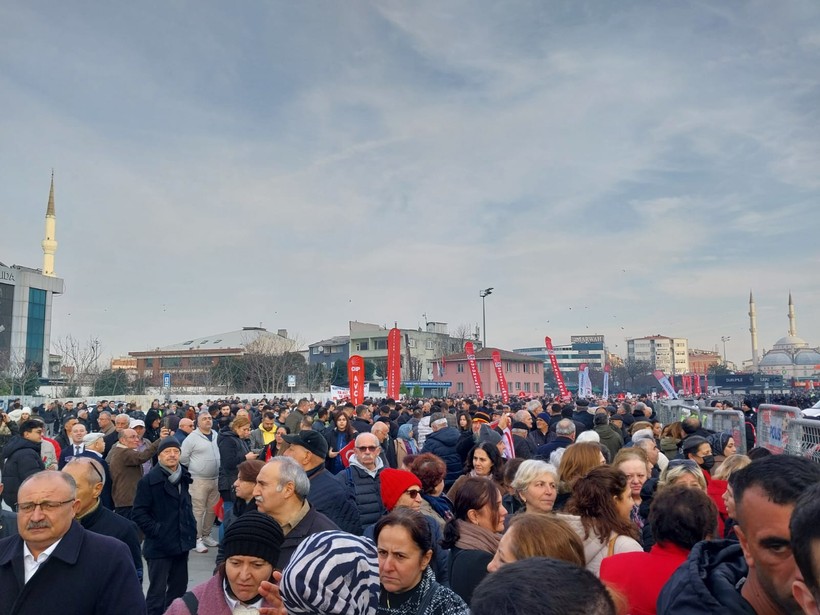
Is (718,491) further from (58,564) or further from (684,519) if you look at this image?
(58,564)

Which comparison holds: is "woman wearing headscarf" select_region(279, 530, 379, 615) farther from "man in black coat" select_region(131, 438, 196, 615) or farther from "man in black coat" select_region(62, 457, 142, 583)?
"man in black coat" select_region(131, 438, 196, 615)

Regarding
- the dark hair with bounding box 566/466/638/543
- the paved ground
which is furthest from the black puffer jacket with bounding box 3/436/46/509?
the dark hair with bounding box 566/466/638/543

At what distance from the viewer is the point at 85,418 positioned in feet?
59.8

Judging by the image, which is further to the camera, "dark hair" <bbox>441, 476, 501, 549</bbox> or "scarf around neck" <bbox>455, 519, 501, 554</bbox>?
"dark hair" <bbox>441, 476, 501, 549</bbox>

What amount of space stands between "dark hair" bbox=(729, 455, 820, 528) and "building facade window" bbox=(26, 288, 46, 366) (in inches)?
3024

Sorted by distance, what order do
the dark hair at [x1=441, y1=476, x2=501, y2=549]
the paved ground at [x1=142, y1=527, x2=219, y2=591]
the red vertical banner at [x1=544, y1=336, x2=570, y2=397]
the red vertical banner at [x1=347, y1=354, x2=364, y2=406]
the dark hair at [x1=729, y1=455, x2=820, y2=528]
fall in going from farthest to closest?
the red vertical banner at [x1=544, y1=336, x2=570, y2=397] → the red vertical banner at [x1=347, y1=354, x2=364, y2=406] → the paved ground at [x1=142, y1=527, x2=219, y2=591] → the dark hair at [x1=441, y1=476, x2=501, y2=549] → the dark hair at [x1=729, y1=455, x2=820, y2=528]

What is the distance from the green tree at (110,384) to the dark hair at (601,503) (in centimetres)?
5367

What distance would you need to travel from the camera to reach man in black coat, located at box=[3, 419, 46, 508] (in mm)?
8344

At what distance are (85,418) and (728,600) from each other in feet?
62.9

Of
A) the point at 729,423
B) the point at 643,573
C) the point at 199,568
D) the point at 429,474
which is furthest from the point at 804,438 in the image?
the point at 199,568

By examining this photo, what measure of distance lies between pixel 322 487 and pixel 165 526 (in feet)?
6.73

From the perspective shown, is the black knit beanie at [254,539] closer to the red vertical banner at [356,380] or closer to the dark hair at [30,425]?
the dark hair at [30,425]

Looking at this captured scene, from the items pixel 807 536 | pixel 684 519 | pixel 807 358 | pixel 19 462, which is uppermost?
pixel 807 358

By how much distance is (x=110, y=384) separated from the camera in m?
52.3
